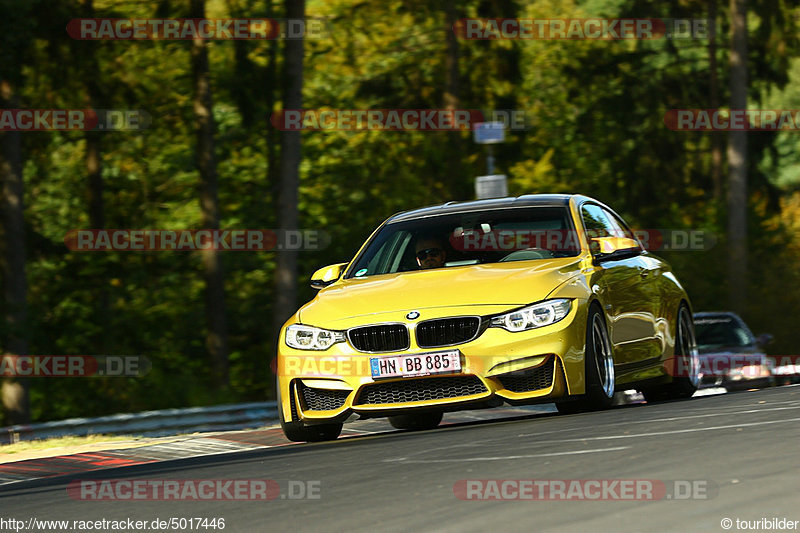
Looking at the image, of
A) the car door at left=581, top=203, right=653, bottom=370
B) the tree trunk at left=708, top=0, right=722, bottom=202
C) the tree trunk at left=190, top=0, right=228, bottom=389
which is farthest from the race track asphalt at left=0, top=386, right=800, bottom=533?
the tree trunk at left=708, top=0, right=722, bottom=202

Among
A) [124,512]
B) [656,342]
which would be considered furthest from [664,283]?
[124,512]

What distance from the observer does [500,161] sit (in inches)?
1608

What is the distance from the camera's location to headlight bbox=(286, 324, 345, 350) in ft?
33.2

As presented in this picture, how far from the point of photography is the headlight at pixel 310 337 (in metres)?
10.1

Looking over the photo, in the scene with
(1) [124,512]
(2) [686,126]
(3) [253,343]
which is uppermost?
(2) [686,126]

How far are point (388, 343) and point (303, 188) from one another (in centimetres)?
3180

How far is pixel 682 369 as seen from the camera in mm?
12797

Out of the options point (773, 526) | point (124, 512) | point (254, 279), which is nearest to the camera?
point (773, 526)

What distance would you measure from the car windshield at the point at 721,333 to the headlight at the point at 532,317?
1113 cm

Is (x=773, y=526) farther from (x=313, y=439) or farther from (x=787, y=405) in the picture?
(x=313, y=439)

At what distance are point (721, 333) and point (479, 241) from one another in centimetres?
1042

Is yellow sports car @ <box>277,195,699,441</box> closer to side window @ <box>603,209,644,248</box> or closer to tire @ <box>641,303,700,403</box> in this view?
side window @ <box>603,209,644,248</box>

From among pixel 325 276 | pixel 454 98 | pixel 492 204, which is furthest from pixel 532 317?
pixel 454 98

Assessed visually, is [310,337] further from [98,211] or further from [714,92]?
[714,92]
